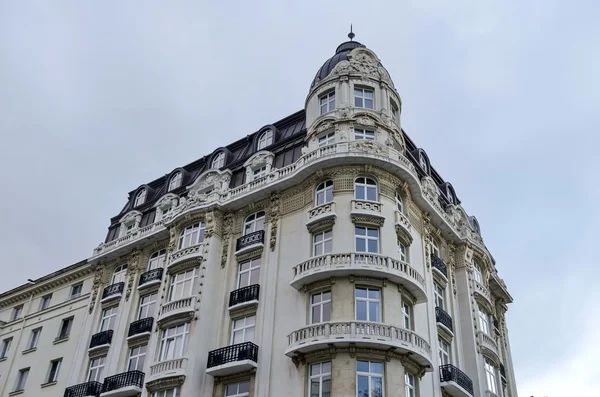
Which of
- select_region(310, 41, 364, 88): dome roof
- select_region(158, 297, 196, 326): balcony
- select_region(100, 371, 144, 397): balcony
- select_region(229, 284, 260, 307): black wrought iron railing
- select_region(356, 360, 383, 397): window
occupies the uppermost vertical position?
select_region(310, 41, 364, 88): dome roof

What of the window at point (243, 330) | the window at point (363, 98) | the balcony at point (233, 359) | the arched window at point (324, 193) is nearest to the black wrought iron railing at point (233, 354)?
the balcony at point (233, 359)

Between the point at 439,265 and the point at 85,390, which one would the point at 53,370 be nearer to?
the point at 85,390

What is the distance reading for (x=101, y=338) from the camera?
127 feet

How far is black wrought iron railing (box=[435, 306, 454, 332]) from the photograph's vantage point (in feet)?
112

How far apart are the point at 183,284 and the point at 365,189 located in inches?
491

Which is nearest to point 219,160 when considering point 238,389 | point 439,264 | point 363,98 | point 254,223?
point 254,223

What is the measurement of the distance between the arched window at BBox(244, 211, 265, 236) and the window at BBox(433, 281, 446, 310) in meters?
11.3

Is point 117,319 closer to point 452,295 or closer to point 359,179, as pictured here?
point 359,179

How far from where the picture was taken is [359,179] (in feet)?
108

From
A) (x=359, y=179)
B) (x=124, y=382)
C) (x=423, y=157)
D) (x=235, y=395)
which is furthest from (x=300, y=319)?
(x=423, y=157)

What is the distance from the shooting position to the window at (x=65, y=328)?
4281cm

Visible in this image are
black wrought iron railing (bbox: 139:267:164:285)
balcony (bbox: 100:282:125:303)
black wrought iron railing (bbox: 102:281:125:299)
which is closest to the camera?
black wrought iron railing (bbox: 139:267:164:285)

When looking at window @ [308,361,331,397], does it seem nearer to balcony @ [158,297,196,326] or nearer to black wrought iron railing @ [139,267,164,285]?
balcony @ [158,297,196,326]

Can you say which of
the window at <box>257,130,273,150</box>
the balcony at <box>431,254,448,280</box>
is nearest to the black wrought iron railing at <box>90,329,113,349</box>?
the window at <box>257,130,273,150</box>
